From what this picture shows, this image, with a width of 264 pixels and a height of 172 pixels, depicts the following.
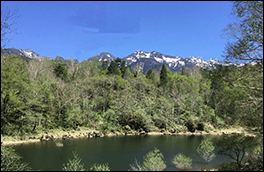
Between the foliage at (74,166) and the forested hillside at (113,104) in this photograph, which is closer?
the foliage at (74,166)

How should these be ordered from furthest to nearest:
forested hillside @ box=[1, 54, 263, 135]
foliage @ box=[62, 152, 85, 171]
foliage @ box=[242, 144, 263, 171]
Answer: forested hillside @ box=[1, 54, 263, 135] → foliage @ box=[242, 144, 263, 171] → foliage @ box=[62, 152, 85, 171]

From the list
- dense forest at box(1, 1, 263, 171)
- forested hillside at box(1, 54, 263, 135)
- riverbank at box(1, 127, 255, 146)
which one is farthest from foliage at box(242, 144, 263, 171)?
riverbank at box(1, 127, 255, 146)

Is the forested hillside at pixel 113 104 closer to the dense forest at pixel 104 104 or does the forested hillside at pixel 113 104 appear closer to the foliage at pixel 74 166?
the dense forest at pixel 104 104

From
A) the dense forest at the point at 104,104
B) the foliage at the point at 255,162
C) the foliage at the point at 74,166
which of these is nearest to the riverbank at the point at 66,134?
the dense forest at the point at 104,104

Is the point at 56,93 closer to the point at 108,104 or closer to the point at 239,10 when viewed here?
the point at 108,104

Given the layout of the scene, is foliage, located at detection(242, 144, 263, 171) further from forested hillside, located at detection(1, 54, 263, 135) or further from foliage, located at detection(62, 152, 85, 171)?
forested hillside, located at detection(1, 54, 263, 135)

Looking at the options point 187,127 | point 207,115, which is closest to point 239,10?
point 187,127

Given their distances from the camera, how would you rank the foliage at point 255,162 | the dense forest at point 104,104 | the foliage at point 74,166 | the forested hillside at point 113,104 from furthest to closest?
the forested hillside at point 113,104
the dense forest at point 104,104
the foliage at point 255,162
the foliage at point 74,166

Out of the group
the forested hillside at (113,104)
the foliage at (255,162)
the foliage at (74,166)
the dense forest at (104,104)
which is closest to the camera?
the foliage at (74,166)

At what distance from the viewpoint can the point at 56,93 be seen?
37688 mm

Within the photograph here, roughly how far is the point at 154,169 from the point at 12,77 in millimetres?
15856

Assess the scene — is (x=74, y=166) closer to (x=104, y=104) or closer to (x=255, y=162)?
(x=255, y=162)

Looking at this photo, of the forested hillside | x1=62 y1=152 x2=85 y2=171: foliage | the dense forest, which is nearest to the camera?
x1=62 y1=152 x2=85 y2=171: foliage

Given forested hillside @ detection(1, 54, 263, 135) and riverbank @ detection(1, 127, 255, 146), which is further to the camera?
forested hillside @ detection(1, 54, 263, 135)
